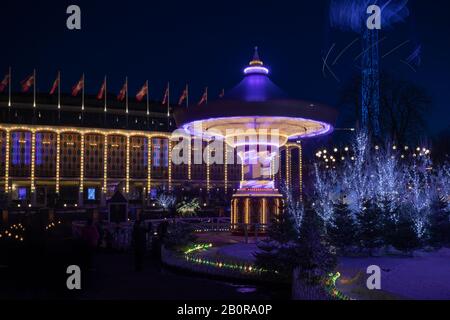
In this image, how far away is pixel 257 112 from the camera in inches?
747

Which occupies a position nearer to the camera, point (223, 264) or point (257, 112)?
point (223, 264)

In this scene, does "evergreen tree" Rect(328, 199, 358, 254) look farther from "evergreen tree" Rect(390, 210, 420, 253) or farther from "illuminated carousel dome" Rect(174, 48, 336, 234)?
"illuminated carousel dome" Rect(174, 48, 336, 234)

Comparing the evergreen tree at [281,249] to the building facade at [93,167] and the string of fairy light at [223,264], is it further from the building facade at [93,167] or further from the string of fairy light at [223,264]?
the building facade at [93,167]

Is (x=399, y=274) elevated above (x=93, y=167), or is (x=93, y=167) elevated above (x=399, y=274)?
(x=93, y=167)

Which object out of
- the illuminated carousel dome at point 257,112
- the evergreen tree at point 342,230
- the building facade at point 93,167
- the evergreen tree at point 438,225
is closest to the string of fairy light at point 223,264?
the evergreen tree at point 342,230

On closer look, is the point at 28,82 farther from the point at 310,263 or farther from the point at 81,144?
the point at 310,263

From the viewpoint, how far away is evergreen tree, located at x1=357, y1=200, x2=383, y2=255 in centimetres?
1541

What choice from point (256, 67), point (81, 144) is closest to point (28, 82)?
point (81, 144)

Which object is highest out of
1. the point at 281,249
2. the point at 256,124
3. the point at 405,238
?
the point at 256,124

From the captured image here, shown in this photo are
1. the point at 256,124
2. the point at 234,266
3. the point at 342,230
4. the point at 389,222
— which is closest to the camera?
the point at 234,266

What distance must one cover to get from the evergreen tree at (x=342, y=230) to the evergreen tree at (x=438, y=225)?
2.60 m

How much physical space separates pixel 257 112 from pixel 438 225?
7.00 m

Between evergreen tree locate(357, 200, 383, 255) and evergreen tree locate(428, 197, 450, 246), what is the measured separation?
5.98ft

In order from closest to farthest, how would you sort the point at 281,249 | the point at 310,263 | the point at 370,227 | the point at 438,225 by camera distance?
the point at 310,263
the point at 281,249
the point at 370,227
the point at 438,225
